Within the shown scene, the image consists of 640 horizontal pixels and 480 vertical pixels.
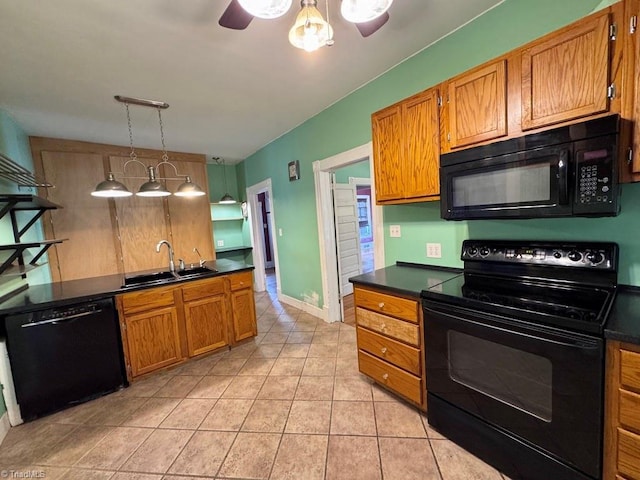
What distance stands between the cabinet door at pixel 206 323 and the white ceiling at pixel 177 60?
78.9 inches

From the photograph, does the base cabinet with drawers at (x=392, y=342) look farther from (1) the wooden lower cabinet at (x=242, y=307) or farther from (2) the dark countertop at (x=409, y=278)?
(1) the wooden lower cabinet at (x=242, y=307)

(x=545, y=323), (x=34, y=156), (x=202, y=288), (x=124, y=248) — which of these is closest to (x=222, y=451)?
(x=202, y=288)

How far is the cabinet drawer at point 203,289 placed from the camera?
258 cm

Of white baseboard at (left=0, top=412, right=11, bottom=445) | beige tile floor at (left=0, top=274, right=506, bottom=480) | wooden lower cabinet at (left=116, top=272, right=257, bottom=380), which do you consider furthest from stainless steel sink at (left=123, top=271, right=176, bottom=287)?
white baseboard at (left=0, top=412, right=11, bottom=445)

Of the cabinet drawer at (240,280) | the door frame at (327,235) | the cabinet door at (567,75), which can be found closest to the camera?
the cabinet door at (567,75)

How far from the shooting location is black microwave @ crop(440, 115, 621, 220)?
44.1 inches

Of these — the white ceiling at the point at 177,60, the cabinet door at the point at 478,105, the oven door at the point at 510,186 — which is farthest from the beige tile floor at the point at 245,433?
the white ceiling at the point at 177,60

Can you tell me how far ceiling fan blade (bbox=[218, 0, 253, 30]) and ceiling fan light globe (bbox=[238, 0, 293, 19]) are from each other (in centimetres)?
21

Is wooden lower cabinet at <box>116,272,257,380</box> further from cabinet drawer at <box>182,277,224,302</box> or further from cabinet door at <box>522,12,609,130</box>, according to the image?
cabinet door at <box>522,12,609,130</box>

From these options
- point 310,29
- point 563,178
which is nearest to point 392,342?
point 563,178

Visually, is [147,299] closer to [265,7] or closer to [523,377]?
[265,7]

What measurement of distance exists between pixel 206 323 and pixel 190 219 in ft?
7.63

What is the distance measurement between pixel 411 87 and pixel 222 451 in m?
2.93

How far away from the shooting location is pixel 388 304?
5.97 ft
